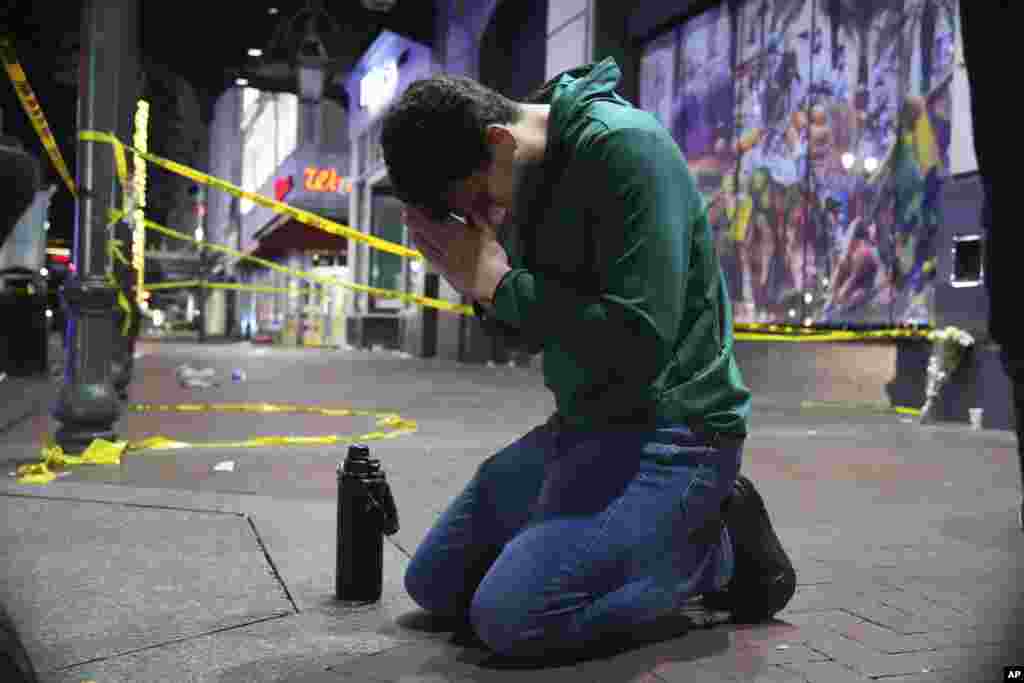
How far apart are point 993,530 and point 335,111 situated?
3646 cm

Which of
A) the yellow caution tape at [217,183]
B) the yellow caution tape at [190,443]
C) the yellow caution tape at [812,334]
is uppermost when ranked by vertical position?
the yellow caution tape at [217,183]

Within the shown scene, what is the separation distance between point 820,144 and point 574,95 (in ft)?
35.6

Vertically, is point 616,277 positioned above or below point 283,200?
below

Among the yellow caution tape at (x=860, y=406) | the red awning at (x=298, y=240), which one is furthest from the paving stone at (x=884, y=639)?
the red awning at (x=298, y=240)

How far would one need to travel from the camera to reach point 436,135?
2289 millimetres

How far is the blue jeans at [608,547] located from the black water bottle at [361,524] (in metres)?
0.54

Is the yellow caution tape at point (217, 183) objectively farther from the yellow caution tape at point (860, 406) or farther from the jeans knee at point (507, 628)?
the yellow caution tape at point (860, 406)

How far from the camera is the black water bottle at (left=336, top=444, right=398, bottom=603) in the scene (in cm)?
292

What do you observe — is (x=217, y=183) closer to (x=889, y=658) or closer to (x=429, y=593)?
(x=429, y=593)

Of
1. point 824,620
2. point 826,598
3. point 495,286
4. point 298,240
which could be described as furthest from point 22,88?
point 298,240

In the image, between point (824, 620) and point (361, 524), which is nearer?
point (824, 620)

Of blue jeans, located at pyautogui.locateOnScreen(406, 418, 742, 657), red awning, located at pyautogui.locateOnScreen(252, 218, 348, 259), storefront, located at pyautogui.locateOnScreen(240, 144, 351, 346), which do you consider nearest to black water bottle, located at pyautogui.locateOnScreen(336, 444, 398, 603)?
blue jeans, located at pyautogui.locateOnScreen(406, 418, 742, 657)

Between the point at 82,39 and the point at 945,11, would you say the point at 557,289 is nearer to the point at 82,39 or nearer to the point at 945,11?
the point at 82,39

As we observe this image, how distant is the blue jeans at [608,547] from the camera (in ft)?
7.71
